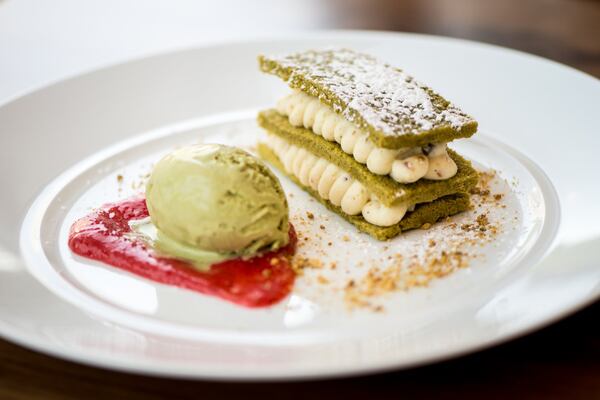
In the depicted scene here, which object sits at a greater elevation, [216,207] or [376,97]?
[376,97]

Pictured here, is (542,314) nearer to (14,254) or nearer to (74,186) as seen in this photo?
(14,254)

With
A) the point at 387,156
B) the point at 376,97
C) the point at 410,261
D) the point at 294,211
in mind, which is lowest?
the point at 294,211

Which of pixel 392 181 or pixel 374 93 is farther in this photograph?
pixel 374 93

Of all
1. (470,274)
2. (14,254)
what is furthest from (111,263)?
(470,274)

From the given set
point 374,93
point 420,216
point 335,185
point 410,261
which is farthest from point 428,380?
point 374,93

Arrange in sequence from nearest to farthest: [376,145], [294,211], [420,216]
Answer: [376,145], [420,216], [294,211]

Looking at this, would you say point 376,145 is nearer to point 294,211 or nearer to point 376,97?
point 376,97

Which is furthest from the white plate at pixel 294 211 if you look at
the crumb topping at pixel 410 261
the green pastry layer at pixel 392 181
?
the green pastry layer at pixel 392 181
